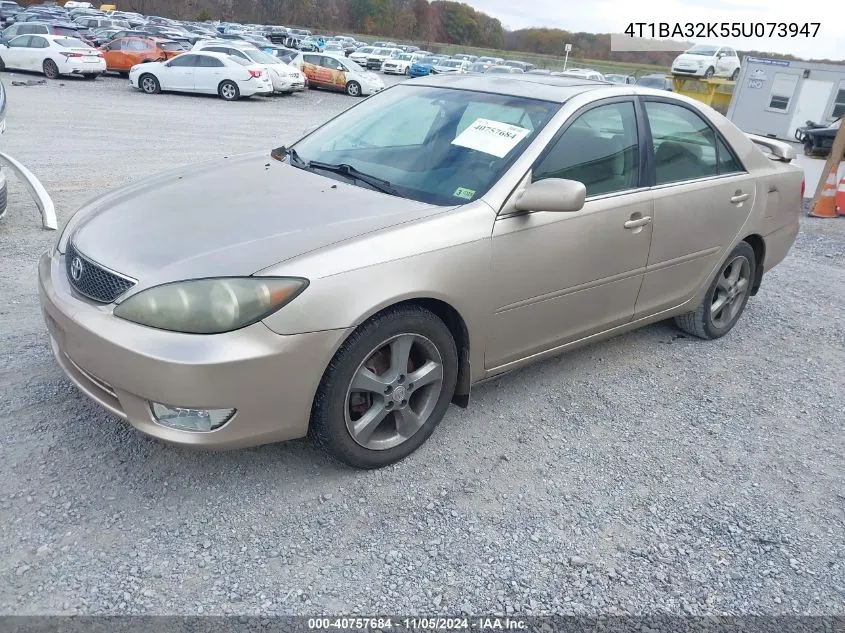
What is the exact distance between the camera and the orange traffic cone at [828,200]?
948 centimetres

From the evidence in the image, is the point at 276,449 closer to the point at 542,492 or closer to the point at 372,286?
the point at 372,286

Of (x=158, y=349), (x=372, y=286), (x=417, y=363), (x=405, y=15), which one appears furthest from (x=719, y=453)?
(x=405, y=15)

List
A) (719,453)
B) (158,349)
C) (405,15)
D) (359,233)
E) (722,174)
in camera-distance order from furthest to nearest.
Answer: (405,15)
(722,174)
(719,453)
(359,233)
(158,349)

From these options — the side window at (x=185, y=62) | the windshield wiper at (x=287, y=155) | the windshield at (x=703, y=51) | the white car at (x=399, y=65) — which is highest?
the windshield at (x=703, y=51)

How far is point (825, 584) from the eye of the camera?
2.60 metres

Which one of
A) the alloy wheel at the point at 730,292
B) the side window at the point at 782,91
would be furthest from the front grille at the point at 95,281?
the side window at the point at 782,91

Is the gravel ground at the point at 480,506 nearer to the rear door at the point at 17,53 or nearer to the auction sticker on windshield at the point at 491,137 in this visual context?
the auction sticker on windshield at the point at 491,137

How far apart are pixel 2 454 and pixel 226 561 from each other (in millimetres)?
1171

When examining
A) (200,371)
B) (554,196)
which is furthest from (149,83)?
(200,371)

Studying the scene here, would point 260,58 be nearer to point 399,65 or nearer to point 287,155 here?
point 399,65

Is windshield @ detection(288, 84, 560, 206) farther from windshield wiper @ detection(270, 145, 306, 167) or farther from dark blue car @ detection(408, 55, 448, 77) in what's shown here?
dark blue car @ detection(408, 55, 448, 77)

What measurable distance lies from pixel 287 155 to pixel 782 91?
817 inches

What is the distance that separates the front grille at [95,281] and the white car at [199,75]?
19037 millimetres

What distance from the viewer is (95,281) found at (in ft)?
8.65
